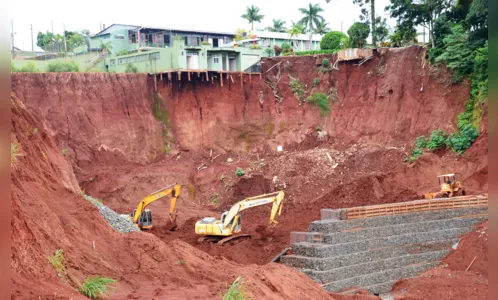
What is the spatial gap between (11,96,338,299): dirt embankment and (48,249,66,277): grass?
129mm

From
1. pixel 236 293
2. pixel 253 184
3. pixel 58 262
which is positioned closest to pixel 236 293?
pixel 236 293

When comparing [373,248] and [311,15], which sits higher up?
[311,15]

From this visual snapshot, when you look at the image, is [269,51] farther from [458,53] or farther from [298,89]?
[458,53]

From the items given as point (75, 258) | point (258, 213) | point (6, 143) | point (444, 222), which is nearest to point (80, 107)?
point (258, 213)

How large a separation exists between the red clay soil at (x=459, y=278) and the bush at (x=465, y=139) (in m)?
9.36

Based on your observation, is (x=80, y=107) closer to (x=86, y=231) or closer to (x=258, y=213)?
(x=258, y=213)

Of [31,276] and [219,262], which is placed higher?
[31,276]

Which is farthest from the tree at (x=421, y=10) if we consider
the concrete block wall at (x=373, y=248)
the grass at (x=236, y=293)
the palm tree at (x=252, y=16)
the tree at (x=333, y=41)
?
the palm tree at (x=252, y=16)

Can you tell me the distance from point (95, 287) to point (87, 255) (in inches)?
85.6

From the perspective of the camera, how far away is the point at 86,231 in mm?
14102

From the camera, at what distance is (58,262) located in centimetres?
1074

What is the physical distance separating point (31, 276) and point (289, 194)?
80.0 feet

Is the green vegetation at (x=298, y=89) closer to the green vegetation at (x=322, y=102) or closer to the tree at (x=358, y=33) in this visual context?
the green vegetation at (x=322, y=102)

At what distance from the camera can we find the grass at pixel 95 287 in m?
10.4
